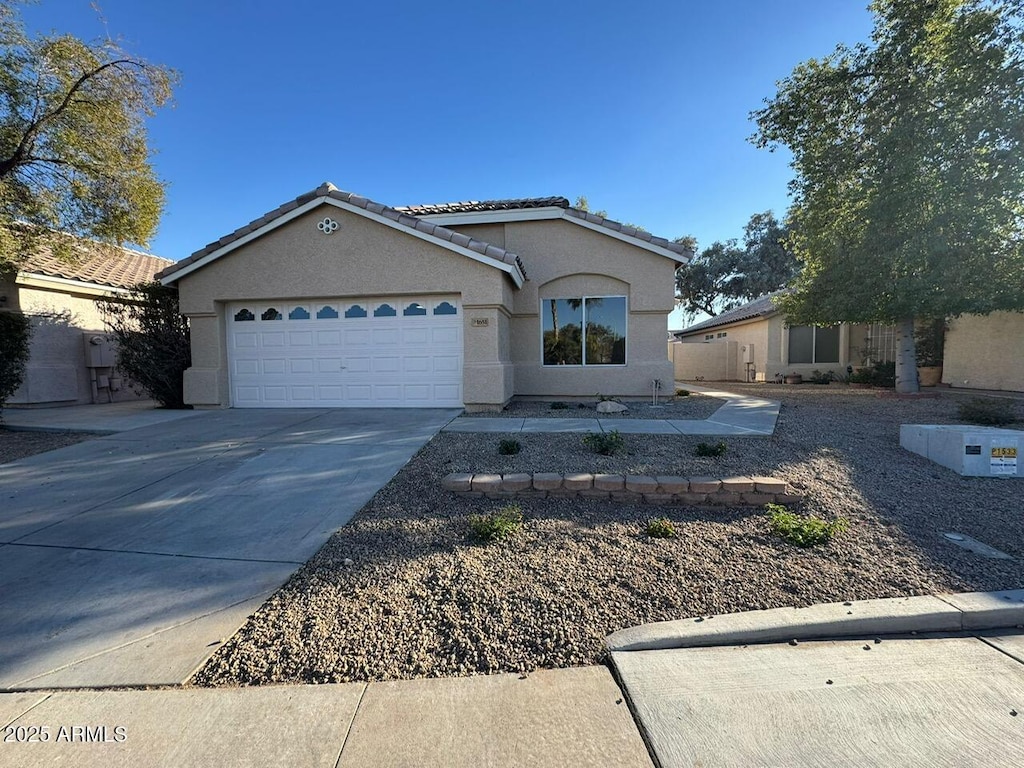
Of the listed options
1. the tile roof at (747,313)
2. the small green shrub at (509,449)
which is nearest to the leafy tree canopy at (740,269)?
Answer: the tile roof at (747,313)

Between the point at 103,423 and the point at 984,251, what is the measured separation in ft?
62.3

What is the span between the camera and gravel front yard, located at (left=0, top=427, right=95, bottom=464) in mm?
6699

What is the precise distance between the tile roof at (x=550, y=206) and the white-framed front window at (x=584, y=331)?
61.0 inches

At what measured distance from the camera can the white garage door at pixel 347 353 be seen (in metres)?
10.1

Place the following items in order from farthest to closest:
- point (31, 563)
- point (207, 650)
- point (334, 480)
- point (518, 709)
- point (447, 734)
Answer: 1. point (334, 480)
2. point (31, 563)
3. point (207, 650)
4. point (518, 709)
5. point (447, 734)

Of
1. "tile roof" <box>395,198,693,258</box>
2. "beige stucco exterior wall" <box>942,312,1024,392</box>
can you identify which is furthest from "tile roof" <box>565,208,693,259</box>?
"beige stucco exterior wall" <box>942,312,1024,392</box>

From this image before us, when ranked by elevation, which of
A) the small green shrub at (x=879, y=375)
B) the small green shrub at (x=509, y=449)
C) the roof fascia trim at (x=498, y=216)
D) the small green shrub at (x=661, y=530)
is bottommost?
the small green shrub at (x=661, y=530)

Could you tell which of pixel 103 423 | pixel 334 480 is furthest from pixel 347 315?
pixel 334 480

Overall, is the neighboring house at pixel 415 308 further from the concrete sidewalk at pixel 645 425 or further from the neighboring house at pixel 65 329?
the neighboring house at pixel 65 329

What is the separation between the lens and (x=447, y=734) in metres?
2.01

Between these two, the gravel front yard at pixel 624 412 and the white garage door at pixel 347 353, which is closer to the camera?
the gravel front yard at pixel 624 412

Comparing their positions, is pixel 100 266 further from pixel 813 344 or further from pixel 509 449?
pixel 813 344

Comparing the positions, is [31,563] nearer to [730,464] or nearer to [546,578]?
[546,578]

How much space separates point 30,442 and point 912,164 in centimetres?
1806
